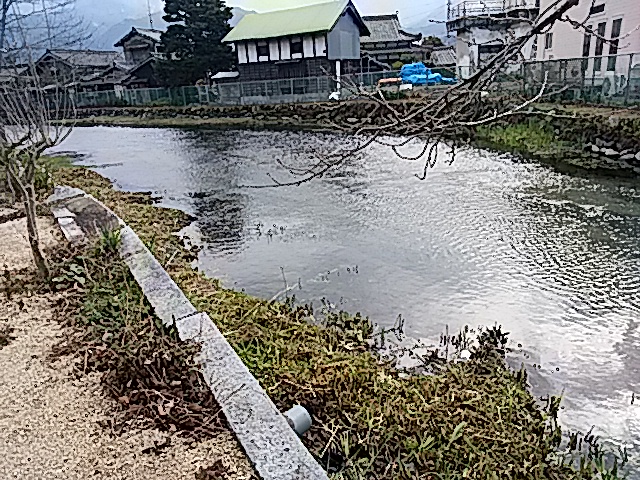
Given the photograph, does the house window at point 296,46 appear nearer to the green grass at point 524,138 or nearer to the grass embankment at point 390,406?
the green grass at point 524,138

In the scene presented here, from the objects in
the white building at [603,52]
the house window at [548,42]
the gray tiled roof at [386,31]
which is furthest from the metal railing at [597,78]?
the gray tiled roof at [386,31]

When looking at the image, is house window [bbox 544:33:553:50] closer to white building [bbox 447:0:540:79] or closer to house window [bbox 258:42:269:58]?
house window [bbox 258:42:269:58]

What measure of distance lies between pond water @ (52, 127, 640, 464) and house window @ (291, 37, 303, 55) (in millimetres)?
15776

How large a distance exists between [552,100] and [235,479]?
53.4ft

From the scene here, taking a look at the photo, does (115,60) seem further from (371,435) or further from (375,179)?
(371,435)

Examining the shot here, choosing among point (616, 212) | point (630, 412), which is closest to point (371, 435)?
point (630, 412)

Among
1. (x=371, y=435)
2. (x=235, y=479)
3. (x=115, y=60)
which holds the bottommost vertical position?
(x=371, y=435)

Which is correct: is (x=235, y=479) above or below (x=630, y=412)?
above

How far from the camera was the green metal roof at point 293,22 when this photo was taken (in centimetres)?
2677

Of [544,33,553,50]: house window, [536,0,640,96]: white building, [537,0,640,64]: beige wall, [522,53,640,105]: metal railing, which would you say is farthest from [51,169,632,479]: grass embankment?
[544,33,553,50]: house window

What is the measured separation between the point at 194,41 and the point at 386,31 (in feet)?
38.3

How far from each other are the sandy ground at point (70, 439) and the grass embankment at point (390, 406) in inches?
29.9

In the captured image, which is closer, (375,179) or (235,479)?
(235,479)

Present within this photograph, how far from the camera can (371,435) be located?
10.4 ft
